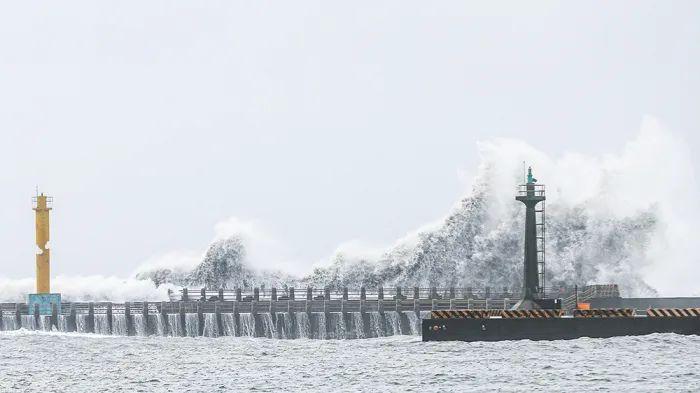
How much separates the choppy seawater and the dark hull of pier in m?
0.72

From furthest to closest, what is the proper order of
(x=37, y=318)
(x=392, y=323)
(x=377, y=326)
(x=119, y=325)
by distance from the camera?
(x=37, y=318) → (x=119, y=325) → (x=377, y=326) → (x=392, y=323)

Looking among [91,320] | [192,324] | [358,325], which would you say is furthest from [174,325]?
[358,325]

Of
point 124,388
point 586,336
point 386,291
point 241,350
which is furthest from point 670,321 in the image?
point 386,291

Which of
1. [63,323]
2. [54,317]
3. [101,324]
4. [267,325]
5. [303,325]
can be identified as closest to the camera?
[303,325]

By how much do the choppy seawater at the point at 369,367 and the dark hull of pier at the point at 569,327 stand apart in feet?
2.36

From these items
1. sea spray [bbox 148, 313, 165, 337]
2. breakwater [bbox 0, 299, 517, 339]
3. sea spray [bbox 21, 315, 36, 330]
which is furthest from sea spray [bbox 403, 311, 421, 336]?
sea spray [bbox 21, 315, 36, 330]

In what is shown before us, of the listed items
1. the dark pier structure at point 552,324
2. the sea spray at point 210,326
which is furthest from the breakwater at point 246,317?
the dark pier structure at point 552,324

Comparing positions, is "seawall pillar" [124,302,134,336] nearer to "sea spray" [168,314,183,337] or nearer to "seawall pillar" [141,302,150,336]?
"seawall pillar" [141,302,150,336]

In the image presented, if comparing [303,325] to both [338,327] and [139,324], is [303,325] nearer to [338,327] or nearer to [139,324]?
[338,327]

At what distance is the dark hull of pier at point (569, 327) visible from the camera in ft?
251

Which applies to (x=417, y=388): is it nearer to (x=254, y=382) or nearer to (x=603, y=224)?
(x=254, y=382)

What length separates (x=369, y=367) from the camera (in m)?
68.1

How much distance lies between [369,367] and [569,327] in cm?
1171

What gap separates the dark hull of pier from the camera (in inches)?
3007
